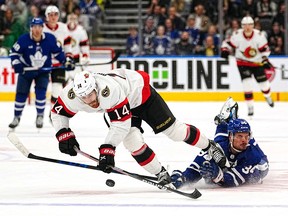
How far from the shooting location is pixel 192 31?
1487cm

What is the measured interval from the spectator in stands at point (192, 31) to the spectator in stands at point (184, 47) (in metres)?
0.09

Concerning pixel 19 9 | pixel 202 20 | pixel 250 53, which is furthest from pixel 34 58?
pixel 19 9

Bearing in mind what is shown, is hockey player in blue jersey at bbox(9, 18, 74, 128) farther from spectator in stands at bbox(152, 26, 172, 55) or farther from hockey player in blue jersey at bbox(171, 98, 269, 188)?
spectator in stands at bbox(152, 26, 172, 55)

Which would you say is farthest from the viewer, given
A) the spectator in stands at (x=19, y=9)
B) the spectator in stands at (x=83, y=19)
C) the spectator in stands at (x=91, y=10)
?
the spectator in stands at (x=91, y=10)

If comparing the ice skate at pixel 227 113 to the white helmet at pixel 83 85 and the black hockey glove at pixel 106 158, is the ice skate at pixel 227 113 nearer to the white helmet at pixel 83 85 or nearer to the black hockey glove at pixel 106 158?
the black hockey glove at pixel 106 158

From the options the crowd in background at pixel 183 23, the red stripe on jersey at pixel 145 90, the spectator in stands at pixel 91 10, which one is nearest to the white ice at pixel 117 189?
the red stripe on jersey at pixel 145 90

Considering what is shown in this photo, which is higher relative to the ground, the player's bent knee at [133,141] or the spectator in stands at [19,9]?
the player's bent knee at [133,141]

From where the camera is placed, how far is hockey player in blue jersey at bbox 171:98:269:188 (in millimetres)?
5867

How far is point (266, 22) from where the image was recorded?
48.5 ft

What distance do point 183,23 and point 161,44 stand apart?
0.58 meters

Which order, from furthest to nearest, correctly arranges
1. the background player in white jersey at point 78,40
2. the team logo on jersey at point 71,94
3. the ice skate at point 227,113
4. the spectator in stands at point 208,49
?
the spectator in stands at point 208,49 < the background player in white jersey at point 78,40 < the ice skate at point 227,113 < the team logo on jersey at point 71,94

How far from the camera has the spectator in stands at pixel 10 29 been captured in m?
15.0

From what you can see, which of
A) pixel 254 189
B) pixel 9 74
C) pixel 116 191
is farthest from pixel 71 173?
pixel 9 74

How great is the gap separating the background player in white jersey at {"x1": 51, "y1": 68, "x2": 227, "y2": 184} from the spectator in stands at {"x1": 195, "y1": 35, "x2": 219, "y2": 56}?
867cm
